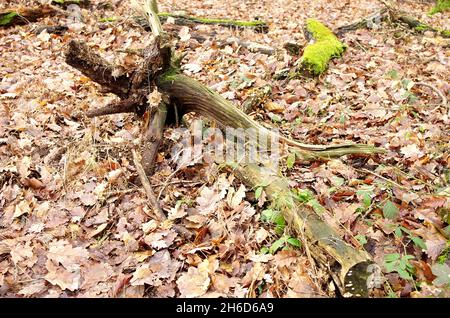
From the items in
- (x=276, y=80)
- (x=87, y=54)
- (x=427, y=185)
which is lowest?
(x=276, y=80)

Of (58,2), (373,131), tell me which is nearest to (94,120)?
(373,131)

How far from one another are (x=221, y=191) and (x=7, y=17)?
6.78 metres

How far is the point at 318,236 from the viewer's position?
265cm

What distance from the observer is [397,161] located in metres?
3.66

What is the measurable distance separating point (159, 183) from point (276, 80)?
288 cm

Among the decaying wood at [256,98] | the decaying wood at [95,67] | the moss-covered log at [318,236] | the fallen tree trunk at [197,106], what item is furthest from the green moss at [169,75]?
the moss-covered log at [318,236]

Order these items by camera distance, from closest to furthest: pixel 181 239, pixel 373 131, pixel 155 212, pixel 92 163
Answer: pixel 181 239, pixel 155 212, pixel 92 163, pixel 373 131

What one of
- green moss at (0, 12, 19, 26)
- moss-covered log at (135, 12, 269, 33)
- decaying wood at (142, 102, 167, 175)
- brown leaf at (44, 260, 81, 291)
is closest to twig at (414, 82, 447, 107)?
decaying wood at (142, 102, 167, 175)

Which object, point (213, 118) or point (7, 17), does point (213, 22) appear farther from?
point (213, 118)

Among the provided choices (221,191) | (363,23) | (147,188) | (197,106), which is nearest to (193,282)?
(221,191)

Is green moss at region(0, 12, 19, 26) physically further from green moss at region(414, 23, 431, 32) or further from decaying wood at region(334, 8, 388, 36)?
green moss at region(414, 23, 431, 32)

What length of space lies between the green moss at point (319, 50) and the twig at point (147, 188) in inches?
123

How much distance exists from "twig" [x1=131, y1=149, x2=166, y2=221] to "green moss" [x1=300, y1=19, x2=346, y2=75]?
10.3 ft
